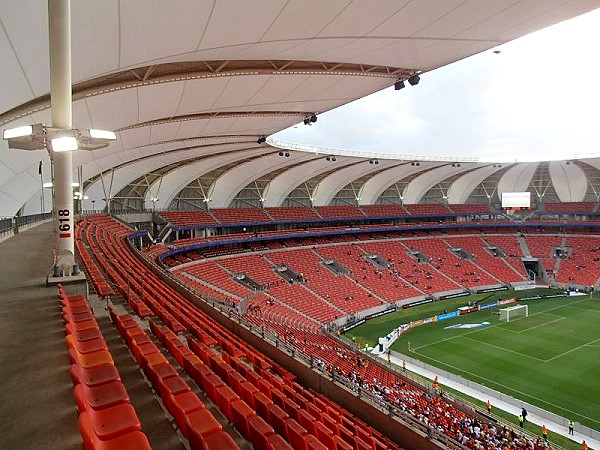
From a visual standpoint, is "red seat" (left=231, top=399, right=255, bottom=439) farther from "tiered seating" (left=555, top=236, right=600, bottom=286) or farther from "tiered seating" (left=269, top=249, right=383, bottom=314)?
"tiered seating" (left=555, top=236, right=600, bottom=286)

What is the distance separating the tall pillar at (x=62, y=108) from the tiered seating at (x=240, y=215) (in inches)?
1447

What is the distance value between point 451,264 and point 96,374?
50718 mm

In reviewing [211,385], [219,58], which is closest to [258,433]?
[211,385]

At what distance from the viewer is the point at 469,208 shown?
206 ft

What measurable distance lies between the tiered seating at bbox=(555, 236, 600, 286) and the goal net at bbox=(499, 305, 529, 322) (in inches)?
633

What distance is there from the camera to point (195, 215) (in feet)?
149

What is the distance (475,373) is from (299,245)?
27809mm

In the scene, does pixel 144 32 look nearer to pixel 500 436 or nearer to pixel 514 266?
pixel 500 436

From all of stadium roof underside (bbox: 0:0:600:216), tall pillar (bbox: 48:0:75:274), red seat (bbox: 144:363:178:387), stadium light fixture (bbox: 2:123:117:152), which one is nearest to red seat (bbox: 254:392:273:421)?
red seat (bbox: 144:363:178:387)

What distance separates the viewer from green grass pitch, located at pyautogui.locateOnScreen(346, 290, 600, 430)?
21716mm

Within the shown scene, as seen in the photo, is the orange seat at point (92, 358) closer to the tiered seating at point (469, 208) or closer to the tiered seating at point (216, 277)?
the tiered seating at point (216, 277)

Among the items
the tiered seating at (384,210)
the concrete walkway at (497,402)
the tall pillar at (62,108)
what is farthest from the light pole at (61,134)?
the tiered seating at (384,210)

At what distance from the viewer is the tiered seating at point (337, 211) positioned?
54.0m

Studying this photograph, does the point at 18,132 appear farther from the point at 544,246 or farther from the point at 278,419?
the point at 544,246
